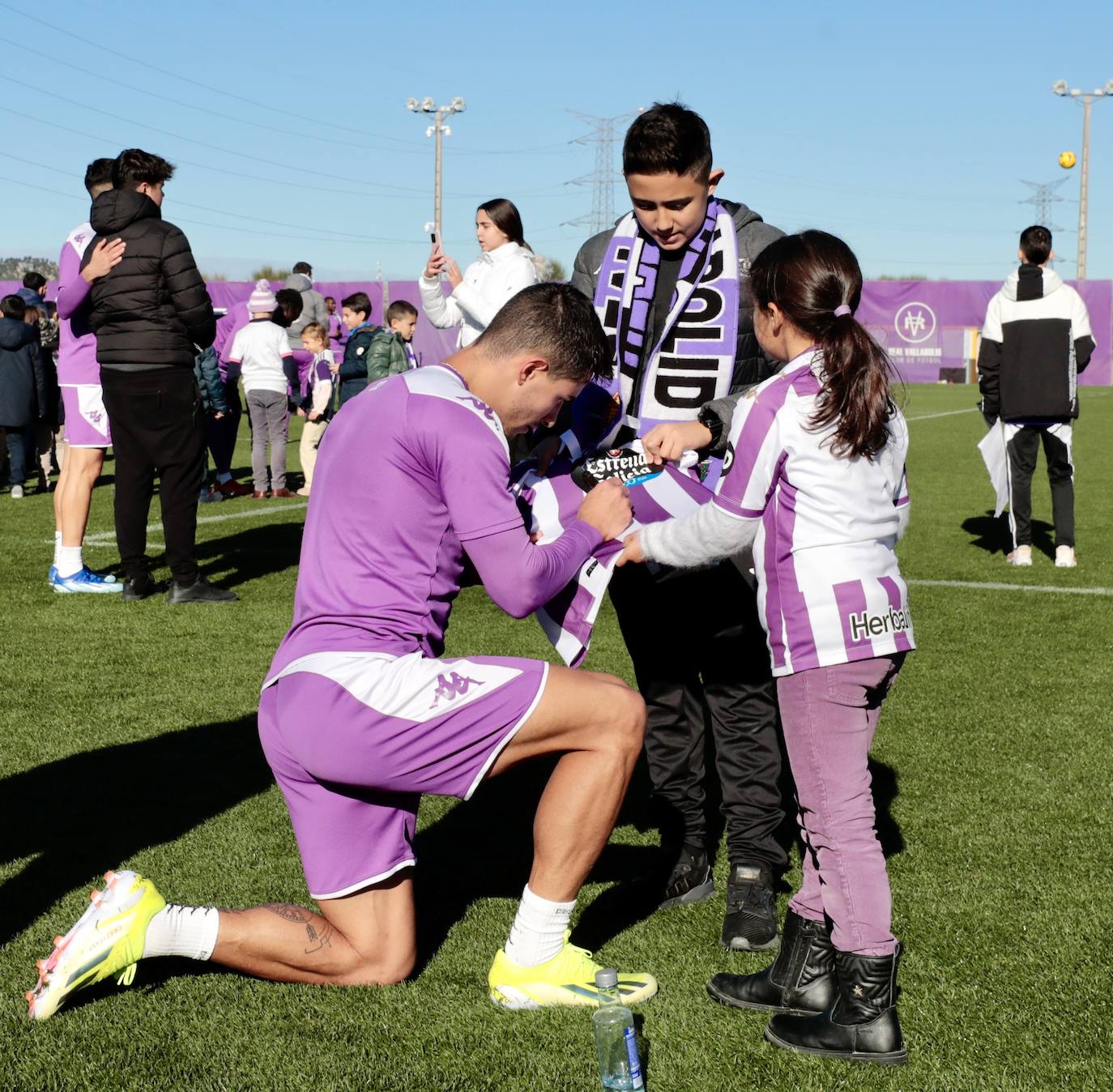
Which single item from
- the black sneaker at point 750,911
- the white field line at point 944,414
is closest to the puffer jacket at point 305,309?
the white field line at point 944,414

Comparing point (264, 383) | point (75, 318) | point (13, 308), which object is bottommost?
point (264, 383)

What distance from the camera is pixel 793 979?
314 cm

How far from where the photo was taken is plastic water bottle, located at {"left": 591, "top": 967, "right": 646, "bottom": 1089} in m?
2.67

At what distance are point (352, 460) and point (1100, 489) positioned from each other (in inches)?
475

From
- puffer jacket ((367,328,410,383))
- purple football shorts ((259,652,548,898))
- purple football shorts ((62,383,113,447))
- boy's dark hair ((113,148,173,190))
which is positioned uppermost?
boy's dark hair ((113,148,173,190))

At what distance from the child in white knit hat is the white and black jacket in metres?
6.53

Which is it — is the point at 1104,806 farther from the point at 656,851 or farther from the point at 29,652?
the point at 29,652

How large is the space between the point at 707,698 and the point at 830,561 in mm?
968

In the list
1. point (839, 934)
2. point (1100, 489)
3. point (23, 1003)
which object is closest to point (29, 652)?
point (23, 1003)

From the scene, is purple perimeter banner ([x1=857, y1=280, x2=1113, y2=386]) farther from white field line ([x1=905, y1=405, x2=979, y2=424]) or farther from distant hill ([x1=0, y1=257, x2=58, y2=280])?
distant hill ([x1=0, y1=257, x2=58, y2=280])

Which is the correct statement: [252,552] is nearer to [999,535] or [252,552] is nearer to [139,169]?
[139,169]

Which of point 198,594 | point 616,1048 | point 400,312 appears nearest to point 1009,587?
point 198,594

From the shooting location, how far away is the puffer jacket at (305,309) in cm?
1584

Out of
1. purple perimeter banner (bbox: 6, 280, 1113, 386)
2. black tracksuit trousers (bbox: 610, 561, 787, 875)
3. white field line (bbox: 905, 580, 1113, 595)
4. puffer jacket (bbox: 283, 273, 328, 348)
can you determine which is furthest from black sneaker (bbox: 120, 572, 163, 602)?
purple perimeter banner (bbox: 6, 280, 1113, 386)
